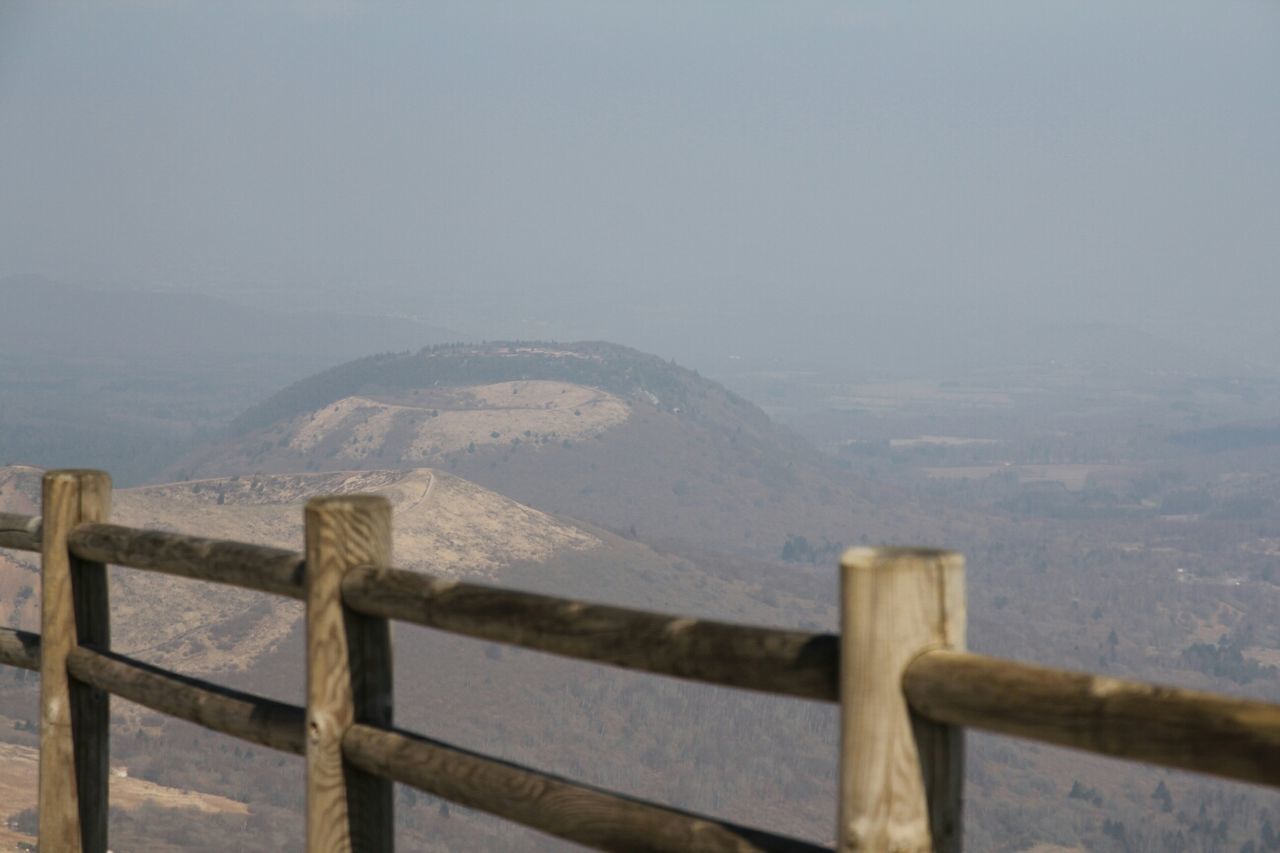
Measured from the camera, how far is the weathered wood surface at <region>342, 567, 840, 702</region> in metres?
2.58

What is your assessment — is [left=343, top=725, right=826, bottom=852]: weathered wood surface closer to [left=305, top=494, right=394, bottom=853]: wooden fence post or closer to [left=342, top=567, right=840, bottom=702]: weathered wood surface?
[left=305, top=494, right=394, bottom=853]: wooden fence post

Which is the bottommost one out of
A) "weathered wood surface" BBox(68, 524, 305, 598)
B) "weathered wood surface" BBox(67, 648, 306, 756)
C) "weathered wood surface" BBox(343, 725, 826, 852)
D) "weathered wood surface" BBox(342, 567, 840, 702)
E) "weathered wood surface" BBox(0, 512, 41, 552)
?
"weathered wood surface" BBox(67, 648, 306, 756)

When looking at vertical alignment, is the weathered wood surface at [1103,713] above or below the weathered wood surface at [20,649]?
above

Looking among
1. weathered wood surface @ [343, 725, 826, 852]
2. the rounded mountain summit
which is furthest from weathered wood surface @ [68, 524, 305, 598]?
the rounded mountain summit

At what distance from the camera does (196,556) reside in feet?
13.4

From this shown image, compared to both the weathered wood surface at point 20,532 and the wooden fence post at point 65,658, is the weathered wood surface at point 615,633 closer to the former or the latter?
the wooden fence post at point 65,658

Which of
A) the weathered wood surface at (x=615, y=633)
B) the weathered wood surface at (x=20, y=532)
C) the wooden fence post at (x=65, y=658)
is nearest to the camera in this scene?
the weathered wood surface at (x=615, y=633)

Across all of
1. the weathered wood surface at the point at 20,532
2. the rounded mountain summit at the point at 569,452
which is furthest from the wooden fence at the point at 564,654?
the rounded mountain summit at the point at 569,452

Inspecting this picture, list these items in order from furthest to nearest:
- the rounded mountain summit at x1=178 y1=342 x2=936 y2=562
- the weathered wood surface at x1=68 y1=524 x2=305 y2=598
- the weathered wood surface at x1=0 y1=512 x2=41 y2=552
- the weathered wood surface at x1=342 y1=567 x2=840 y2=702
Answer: the rounded mountain summit at x1=178 y1=342 x2=936 y2=562 < the weathered wood surface at x1=0 y1=512 x2=41 y2=552 < the weathered wood surface at x1=68 y1=524 x2=305 y2=598 < the weathered wood surface at x1=342 y1=567 x2=840 y2=702

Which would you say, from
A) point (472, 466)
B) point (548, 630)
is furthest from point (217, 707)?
point (472, 466)

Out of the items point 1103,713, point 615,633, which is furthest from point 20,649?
point 1103,713

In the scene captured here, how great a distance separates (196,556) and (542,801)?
5.04 feet

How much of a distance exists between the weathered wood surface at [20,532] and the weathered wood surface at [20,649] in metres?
0.29

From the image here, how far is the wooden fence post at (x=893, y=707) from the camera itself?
238 centimetres
